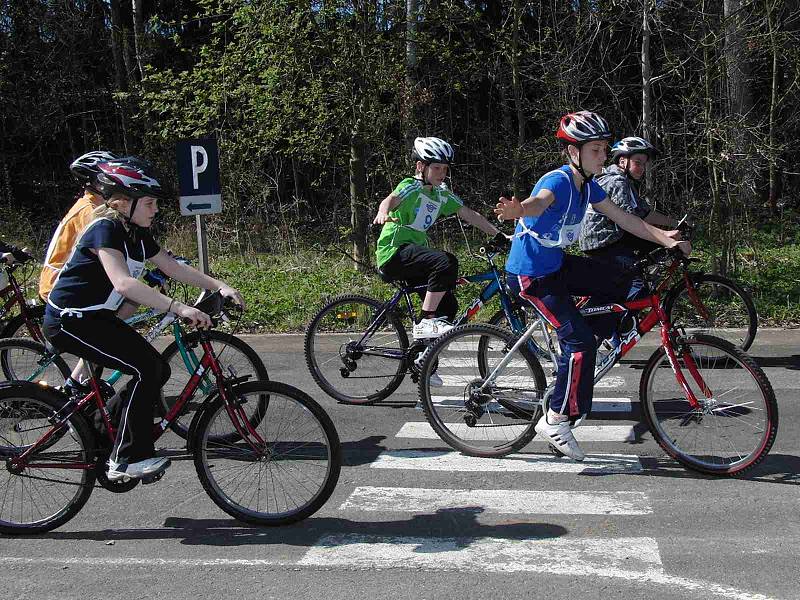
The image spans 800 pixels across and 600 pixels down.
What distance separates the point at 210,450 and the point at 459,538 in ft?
4.54

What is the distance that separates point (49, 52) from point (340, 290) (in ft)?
46.7

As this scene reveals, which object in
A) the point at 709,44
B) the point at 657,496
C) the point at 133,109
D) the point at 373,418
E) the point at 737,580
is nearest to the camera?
the point at 737,580

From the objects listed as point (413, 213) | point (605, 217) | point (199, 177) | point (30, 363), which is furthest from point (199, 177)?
point (605, 217)

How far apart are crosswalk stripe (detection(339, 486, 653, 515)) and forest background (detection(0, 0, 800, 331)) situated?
21.1 ft

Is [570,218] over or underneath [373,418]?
over

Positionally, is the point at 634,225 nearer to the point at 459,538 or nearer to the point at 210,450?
the point at 459,538

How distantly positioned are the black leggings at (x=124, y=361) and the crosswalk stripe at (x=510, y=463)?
178 centimetres

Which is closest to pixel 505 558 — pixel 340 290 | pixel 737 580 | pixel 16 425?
pixel 737 580

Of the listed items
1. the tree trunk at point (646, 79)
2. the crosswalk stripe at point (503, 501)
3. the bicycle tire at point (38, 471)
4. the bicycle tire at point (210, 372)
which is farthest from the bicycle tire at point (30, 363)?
the tree trunk at point (646, 79)

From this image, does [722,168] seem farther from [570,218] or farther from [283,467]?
[283,467]

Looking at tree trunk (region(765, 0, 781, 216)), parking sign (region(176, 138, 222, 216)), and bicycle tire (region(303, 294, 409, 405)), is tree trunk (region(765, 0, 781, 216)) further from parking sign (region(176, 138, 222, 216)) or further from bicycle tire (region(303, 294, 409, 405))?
parking sign (region(176, 138, 222, 216))

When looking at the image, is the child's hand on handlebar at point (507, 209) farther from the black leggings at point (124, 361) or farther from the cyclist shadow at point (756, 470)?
the black leggings at point (124, 361)

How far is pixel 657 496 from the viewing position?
19.0ft

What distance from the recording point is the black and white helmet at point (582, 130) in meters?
6.06
